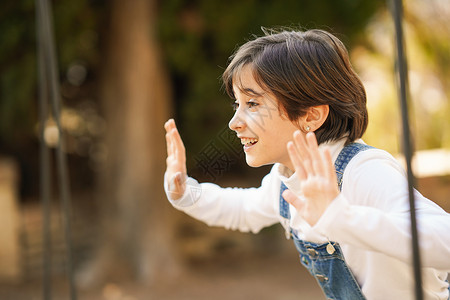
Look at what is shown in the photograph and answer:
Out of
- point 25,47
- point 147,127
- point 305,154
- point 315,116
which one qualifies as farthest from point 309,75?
point 25,47

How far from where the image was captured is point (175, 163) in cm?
109

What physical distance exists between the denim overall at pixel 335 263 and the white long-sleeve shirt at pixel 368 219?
2 cm

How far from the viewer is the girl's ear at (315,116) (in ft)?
3.22

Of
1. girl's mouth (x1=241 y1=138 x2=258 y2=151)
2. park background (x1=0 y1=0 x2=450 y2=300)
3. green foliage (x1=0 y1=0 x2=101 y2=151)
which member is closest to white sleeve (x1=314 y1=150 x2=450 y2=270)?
girl's mouth (x1=241 y1=138 x2=258 y2=151)

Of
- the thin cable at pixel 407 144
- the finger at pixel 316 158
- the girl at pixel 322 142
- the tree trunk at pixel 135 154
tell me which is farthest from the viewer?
the tree trunk at pixel 135 154

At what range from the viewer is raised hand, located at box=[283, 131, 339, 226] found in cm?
76

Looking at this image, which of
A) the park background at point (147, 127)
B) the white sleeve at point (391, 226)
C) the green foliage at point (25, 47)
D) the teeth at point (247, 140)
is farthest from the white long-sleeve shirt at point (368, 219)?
the green foliage at point (25, 47)

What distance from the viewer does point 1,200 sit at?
336 cm

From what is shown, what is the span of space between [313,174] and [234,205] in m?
0.45

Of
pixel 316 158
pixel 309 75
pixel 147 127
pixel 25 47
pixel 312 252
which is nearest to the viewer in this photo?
pixel 316 158

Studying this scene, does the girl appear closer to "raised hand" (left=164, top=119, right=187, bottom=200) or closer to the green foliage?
"raised hand" (left=164, top=119, right=187, bottom=200)

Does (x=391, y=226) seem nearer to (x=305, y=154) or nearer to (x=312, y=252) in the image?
(x=305, y=154)

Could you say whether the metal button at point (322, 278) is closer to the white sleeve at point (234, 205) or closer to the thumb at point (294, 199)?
the white sleeve at point (234, 205)

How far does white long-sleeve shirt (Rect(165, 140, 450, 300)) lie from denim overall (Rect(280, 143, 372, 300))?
2cm
